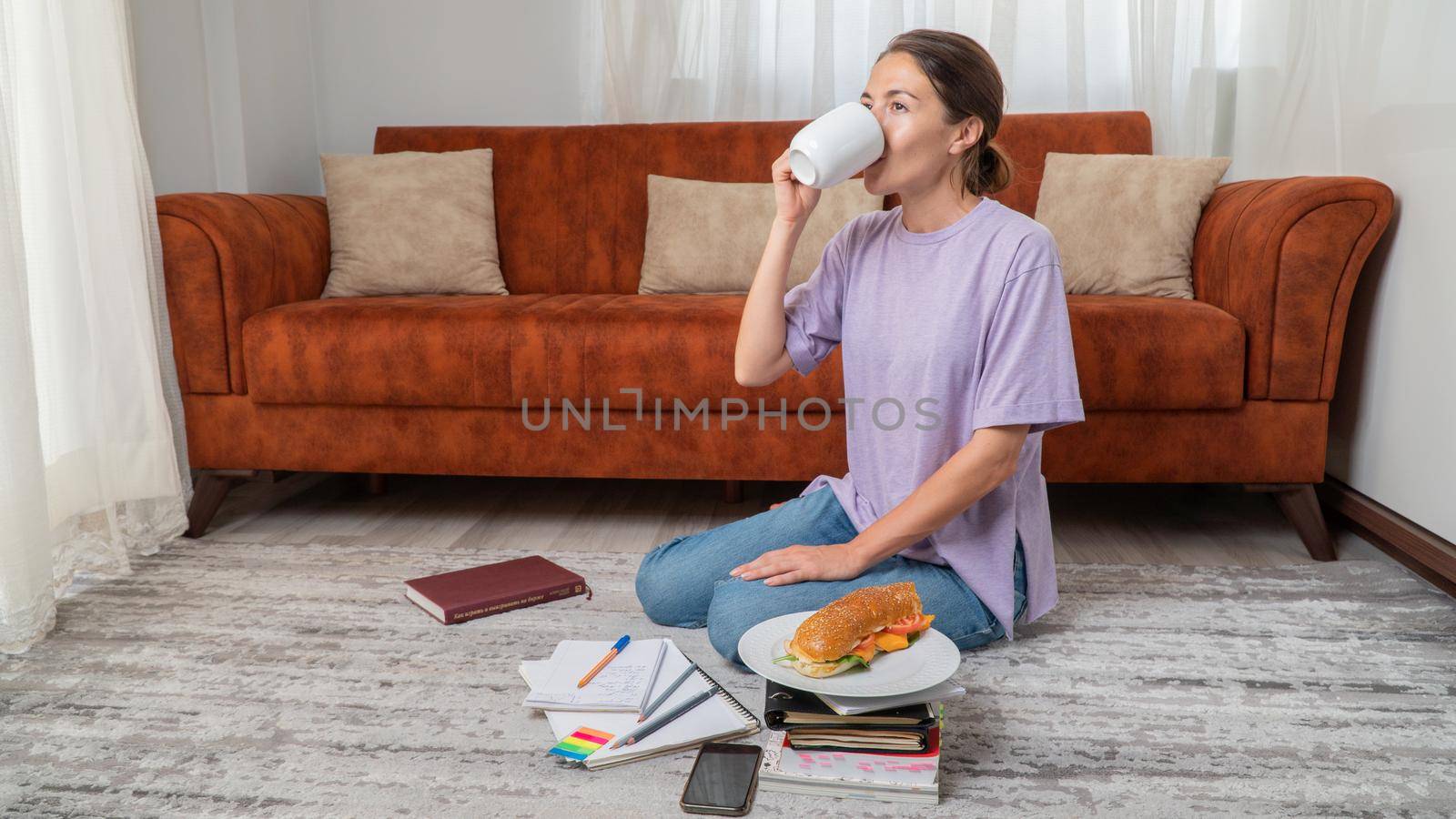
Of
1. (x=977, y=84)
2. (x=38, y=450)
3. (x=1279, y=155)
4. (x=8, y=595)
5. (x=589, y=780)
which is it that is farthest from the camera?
(x=1279, y=155)

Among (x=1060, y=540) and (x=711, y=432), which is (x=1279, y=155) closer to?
(x=1060, y=540)

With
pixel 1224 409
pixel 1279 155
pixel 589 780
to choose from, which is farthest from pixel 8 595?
pixel 1279 155

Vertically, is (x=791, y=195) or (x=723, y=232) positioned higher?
(x=791, y=195)

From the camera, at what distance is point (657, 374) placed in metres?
2.22

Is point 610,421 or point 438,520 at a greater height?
point 610,421

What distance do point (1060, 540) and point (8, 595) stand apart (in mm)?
1942

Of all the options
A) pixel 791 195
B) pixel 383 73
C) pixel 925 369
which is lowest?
pixel 925 369

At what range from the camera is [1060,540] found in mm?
2281

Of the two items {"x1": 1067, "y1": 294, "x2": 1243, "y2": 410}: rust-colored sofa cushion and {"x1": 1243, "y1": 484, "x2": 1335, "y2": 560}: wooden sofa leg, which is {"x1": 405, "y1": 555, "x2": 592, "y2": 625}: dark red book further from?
{"x1": 1243, "y1": 484, "x2": 1335, "y2": 560}: wooden sofa leg

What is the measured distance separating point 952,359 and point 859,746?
0.55 meters

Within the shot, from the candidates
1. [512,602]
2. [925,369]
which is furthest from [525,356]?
[925,369]

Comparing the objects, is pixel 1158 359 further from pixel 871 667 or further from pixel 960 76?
pixel 871 667

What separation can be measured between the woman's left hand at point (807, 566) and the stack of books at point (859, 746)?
268 mm

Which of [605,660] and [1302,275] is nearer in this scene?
[605,660]
